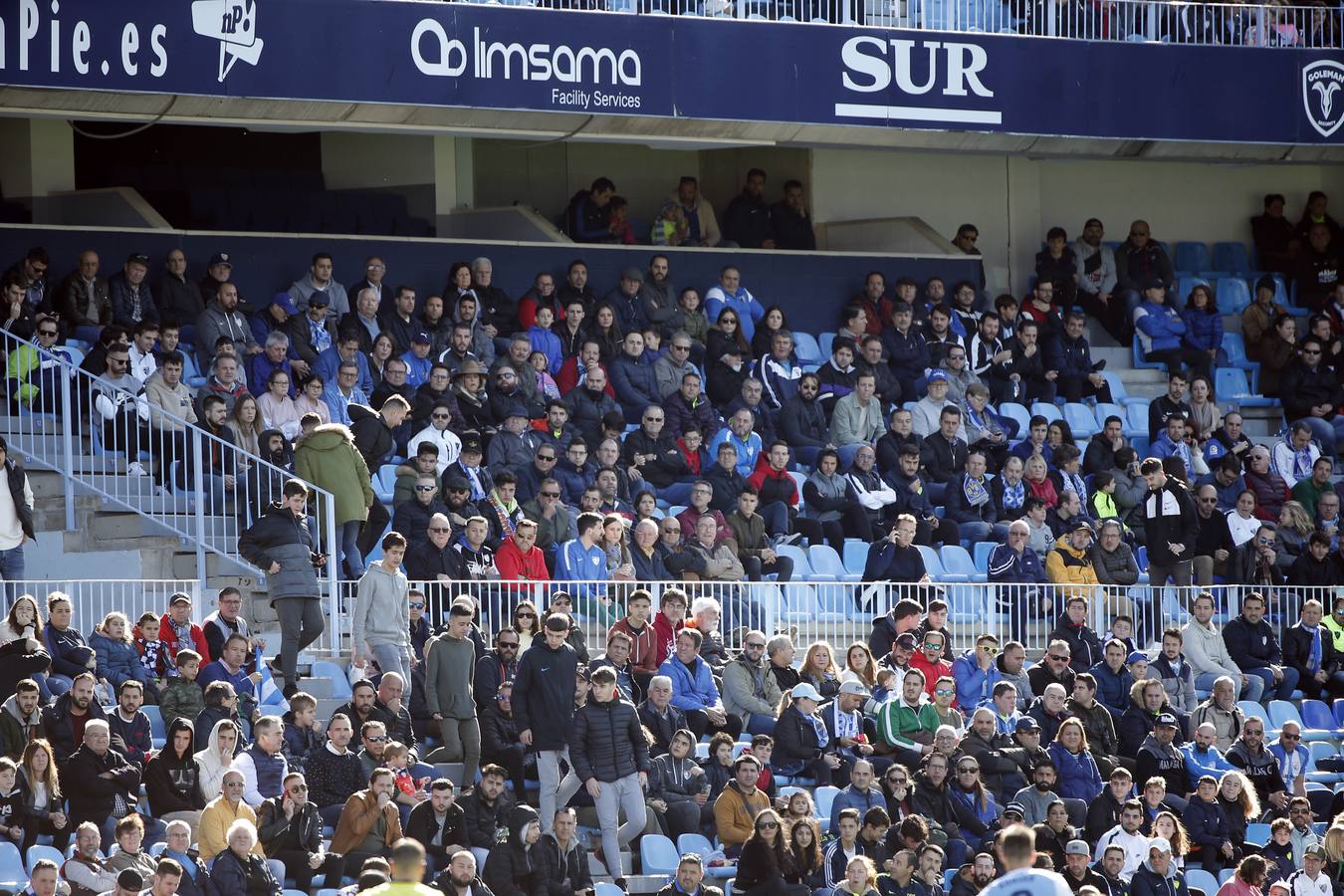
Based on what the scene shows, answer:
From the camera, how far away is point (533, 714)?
14.1 m

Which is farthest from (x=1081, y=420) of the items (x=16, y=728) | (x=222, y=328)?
(x=16, y=728)

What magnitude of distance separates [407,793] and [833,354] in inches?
312

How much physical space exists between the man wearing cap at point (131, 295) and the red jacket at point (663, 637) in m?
4.87

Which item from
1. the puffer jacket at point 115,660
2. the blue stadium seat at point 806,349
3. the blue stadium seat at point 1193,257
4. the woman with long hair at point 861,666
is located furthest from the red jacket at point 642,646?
the blue stadium seat at point 1193,257

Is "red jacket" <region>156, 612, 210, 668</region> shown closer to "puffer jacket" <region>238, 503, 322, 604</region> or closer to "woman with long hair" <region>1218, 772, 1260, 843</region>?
"puffer jacket" <region>238, 503, 322, 604</region>

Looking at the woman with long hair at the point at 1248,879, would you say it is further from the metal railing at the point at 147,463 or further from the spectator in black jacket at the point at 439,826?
the metal railing at the point at 147,463

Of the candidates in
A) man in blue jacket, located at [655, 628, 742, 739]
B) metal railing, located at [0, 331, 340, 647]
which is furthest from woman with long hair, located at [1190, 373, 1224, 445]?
metal railing, located at [0, 331, 340, 647]

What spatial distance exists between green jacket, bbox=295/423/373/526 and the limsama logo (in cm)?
387

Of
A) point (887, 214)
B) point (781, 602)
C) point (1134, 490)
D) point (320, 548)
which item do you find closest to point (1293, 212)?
point (887, 214)

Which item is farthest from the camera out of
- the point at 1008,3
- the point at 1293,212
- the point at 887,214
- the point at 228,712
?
the point at 1293,212

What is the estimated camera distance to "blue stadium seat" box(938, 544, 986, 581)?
18.4 metres

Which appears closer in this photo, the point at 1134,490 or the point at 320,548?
the point at 320,548

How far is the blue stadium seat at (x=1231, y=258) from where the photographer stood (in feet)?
81.4

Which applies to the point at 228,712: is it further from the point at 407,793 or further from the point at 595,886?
the point at 595,886
